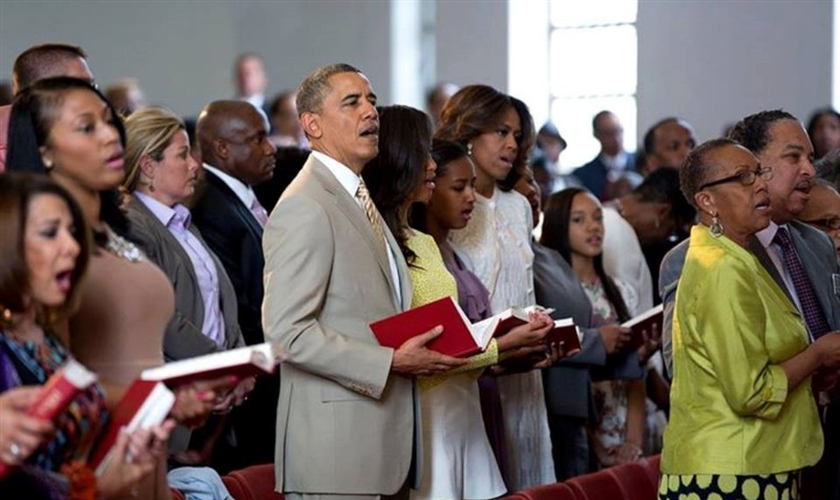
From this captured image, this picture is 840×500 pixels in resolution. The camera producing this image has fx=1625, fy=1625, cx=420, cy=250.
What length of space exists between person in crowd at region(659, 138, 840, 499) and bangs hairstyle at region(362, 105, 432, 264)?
0.83 m

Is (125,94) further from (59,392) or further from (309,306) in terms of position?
(59,392)

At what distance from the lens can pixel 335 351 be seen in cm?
389

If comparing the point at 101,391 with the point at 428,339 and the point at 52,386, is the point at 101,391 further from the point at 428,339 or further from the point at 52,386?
the point at 428,339

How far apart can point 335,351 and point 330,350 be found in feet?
0.04

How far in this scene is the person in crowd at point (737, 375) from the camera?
4.06 m

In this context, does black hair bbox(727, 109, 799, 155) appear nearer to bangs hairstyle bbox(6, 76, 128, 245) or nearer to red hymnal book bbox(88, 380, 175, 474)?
bangs hairstyle bbox(6, 76, 128, 245)

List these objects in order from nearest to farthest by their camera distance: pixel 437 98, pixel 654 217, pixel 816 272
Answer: pixel 816 272 < pixel 654 217 < pixel 437 98

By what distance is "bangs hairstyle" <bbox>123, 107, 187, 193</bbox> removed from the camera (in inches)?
190

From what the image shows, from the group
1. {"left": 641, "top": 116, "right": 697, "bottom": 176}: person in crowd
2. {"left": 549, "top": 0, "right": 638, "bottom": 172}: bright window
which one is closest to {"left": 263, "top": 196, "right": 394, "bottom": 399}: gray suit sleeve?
{"left": 641, "top": 116, "right": 697, "bottom": 176}: person in crowd

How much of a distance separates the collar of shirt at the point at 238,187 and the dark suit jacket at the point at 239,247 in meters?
0.06

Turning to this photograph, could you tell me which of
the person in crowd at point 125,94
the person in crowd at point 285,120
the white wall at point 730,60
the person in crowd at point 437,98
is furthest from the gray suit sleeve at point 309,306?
the white wall at point 730,60

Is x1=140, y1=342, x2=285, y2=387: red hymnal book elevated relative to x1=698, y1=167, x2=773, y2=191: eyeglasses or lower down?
lower down

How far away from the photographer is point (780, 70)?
11.3m

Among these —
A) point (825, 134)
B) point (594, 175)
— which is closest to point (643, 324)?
point (825, 134)
